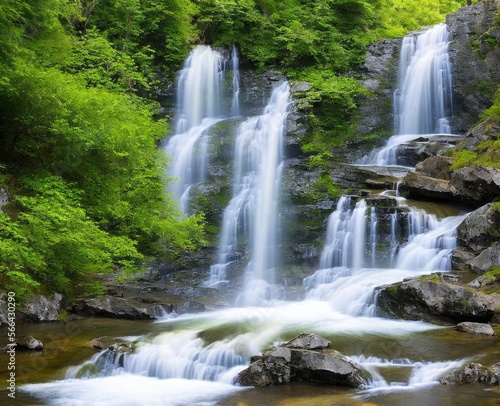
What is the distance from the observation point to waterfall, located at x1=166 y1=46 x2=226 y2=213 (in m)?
21.7

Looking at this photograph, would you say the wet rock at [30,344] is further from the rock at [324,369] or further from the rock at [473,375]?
the rock at [473,375]

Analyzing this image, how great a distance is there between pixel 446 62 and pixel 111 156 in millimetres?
16001

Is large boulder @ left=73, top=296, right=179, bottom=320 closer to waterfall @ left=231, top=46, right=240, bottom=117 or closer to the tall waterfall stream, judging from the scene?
the tall waterfall stream

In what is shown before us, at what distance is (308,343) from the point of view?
955 centimetres

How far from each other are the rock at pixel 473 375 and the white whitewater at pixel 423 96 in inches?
537

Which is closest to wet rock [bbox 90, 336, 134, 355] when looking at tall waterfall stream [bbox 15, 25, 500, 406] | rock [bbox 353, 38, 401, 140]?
tall waterfall stream [bbox 15, 25, 500, 406]

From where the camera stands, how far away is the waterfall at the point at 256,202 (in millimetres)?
18188

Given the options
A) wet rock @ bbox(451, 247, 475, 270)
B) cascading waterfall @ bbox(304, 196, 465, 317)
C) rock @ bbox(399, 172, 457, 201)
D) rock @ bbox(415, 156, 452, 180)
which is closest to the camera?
wet rock @ bbox(451, 247, 475, 270)

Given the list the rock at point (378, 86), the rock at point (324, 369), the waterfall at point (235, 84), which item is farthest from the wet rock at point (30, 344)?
the waterfall at point (235, 84)

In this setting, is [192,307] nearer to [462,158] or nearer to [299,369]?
[299,369]

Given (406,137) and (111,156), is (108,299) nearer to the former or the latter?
(111,156)

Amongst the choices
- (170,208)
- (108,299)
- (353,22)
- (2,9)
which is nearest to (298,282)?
(170,208)

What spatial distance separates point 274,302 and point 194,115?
39.0 ft

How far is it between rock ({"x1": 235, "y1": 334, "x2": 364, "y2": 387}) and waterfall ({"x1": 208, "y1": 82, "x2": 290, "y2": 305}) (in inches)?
272
